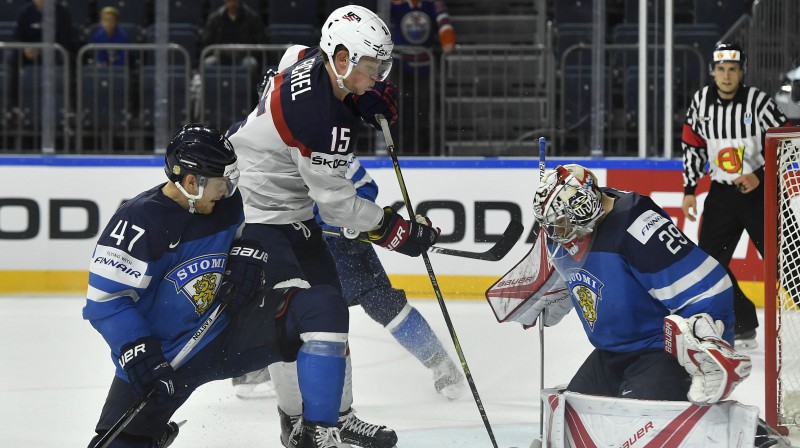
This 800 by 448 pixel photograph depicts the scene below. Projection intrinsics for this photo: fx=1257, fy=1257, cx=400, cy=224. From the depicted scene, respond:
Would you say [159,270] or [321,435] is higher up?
[159,270]

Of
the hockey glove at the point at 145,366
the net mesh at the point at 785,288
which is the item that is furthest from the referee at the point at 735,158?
the hockey glove at the point at 145,366

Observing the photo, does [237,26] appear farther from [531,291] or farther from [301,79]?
[531,291]

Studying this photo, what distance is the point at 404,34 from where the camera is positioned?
23.9ft

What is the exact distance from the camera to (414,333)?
14.2 ft

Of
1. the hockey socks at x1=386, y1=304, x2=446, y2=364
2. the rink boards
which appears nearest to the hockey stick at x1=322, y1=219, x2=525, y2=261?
the hockey socks at x1=386, y1=304, x2=446, y2=364

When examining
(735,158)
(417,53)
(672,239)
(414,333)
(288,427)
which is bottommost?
(288,427)

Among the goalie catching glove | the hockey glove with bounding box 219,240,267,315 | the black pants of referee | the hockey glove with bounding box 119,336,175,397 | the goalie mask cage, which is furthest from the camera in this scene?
the black pants of referee

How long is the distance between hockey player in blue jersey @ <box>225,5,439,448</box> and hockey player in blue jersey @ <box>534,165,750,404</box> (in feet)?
2.04

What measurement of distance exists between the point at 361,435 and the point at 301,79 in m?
1.02

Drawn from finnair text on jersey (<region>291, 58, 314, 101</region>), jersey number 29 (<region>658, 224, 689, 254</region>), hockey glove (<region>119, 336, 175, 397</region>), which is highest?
finnair text on jersey (<region>291, 58, 314, 101</region>)

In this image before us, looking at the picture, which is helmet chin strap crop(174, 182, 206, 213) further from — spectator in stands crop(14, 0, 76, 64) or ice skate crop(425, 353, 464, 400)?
spectator in stands crop(14, 0, 76, 64)

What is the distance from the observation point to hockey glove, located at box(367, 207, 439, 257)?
3598 millimetres

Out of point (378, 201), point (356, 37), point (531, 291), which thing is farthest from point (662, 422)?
point (378, 201)

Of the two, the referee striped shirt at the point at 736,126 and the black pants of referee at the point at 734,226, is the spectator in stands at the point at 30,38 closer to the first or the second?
the referee striped shirt at the point at 736,126
